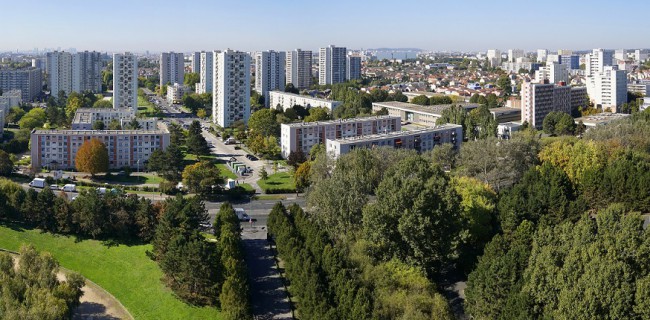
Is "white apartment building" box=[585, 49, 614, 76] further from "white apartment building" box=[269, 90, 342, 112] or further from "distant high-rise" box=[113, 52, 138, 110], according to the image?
"distant high-rise" box=[113, 52, 138, 110]

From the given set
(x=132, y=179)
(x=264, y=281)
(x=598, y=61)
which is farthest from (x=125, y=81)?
(x=598, y=61)

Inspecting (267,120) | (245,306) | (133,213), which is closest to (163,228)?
(133,213)

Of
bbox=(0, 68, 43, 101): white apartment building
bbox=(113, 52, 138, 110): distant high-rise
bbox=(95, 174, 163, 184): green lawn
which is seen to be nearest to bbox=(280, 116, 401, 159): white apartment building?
bbox=(95, 174, 163, 184): green lawn

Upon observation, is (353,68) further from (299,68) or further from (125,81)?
(125,81)

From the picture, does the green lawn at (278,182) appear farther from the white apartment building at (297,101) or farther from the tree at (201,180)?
the white apartment building at (297,101)

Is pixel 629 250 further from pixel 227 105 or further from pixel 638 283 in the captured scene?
pixel 227 105

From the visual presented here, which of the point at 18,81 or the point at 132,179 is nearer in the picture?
the point at 132,179
